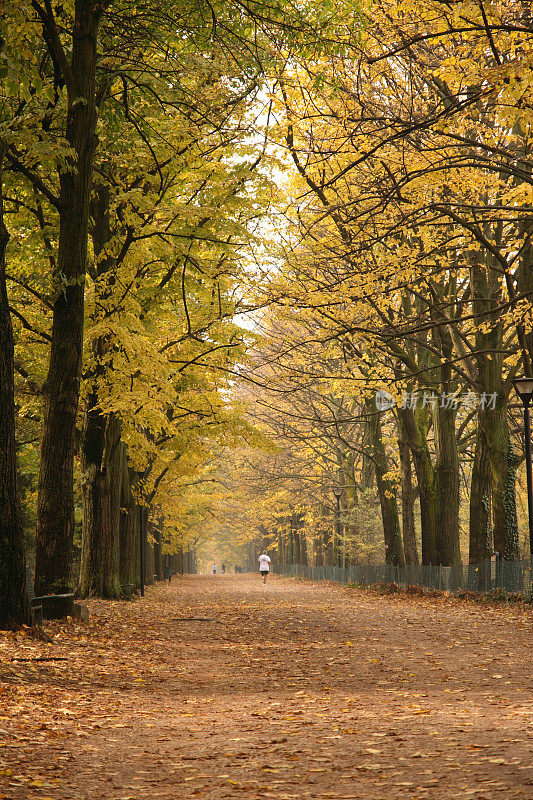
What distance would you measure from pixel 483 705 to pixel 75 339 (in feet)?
24.8

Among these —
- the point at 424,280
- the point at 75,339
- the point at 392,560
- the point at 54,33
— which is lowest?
the point at 392,560

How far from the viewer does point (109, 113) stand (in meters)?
13.3

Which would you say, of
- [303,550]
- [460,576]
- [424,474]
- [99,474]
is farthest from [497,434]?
[303,550]

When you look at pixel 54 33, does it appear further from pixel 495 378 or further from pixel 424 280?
pixel 495 378

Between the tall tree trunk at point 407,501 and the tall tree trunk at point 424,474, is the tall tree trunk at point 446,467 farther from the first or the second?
the tall tree trunk at point 407,501

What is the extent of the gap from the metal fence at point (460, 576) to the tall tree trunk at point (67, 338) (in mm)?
9670

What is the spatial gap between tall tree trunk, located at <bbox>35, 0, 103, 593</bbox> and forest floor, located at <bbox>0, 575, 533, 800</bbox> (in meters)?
1.54

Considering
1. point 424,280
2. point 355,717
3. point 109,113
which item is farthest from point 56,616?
point 424,280

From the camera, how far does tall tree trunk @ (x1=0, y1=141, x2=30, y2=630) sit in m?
9.53

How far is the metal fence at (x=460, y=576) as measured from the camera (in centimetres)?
1686

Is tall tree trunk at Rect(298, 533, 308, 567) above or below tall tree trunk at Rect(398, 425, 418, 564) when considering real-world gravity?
below

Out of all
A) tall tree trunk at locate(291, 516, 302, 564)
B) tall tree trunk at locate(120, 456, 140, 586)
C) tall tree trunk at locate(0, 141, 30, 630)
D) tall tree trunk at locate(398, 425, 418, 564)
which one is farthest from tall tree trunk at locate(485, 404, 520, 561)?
tall tree trunk at locate(291, 516, 302, 564)

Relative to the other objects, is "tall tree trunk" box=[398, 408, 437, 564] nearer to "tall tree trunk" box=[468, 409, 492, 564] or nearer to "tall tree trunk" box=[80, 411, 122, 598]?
"tall tree trunk" box=[468, 409, 492, 564]

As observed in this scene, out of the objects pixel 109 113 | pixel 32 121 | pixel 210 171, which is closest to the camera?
pixel 32 121
